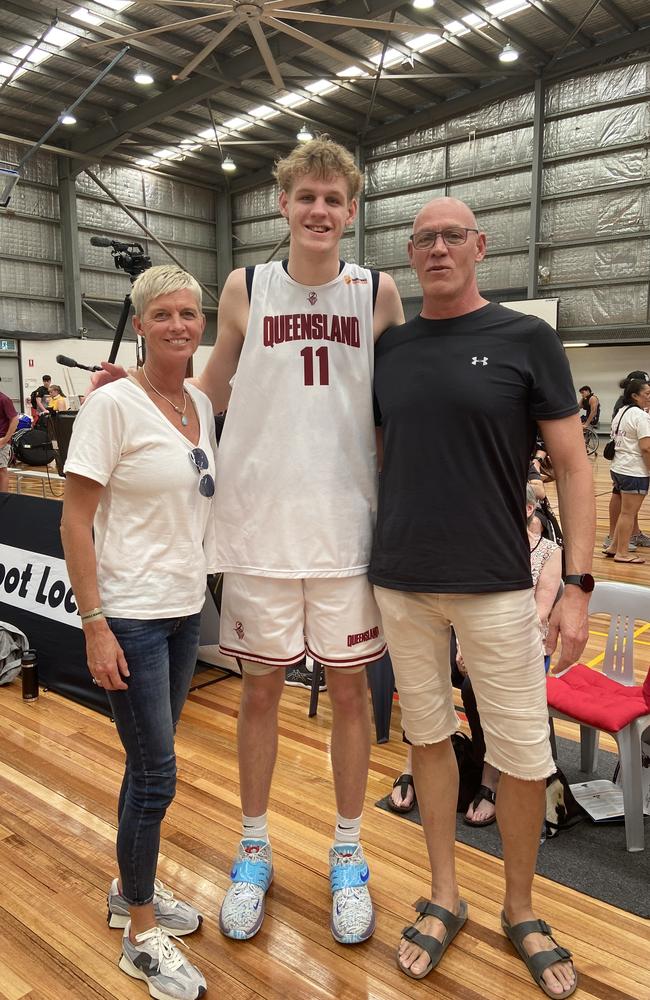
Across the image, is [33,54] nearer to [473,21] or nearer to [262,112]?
[262,112]

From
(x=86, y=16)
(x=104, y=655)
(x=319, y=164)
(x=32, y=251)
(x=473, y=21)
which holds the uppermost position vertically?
(x=473, y=21)

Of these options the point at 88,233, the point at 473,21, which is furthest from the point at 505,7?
the point at 88,233

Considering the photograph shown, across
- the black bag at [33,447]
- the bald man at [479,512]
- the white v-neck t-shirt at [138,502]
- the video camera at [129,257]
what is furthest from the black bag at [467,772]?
the black bag at [33,447]

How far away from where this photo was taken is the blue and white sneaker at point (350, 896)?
1743 millimetres

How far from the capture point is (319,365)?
166 cm

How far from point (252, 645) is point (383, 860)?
2.76 ft

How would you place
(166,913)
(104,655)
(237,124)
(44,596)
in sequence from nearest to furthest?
1. (104,655)
2. (166,913)
3. (44,596)
4. (237,124)

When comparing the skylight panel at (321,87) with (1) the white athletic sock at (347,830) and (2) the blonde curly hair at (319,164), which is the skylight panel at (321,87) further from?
(1) the white athletic sock at (347,830)

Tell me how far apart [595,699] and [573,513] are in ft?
3.24

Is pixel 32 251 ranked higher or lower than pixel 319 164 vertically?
higher

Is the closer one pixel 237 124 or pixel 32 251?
pixel 237 124

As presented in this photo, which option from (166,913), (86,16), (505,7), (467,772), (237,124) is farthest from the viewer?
(237,124)

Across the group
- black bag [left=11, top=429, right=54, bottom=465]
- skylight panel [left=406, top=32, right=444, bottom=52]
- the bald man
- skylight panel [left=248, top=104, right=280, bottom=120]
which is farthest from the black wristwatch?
skylight panel [left=248, top=104, right=280, bottom=120]

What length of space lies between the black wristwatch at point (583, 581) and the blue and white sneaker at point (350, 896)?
2.97 feet
